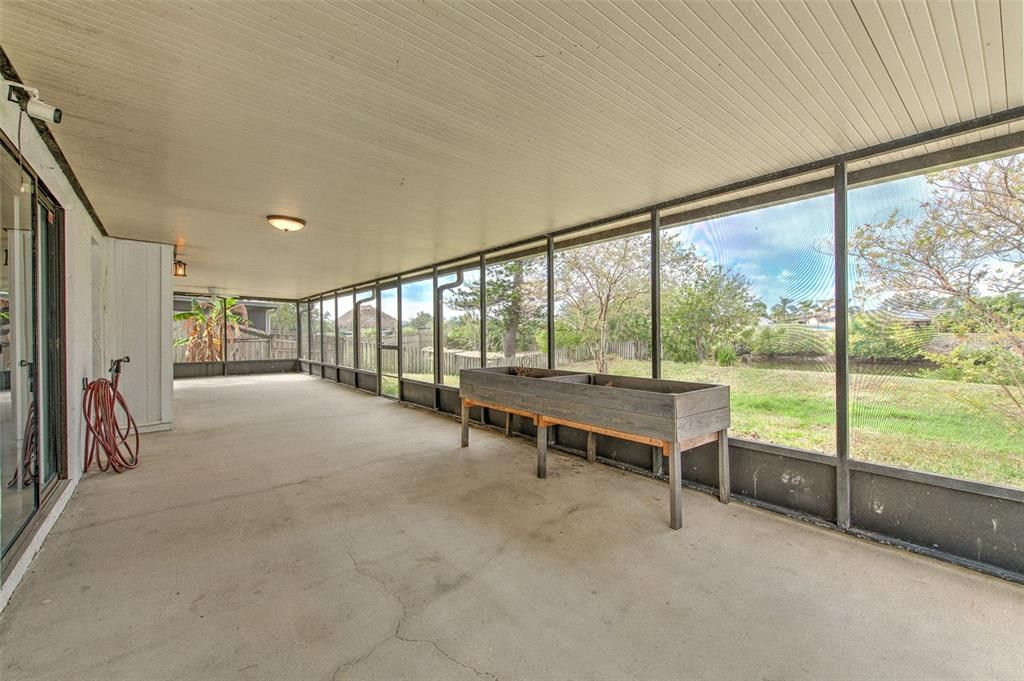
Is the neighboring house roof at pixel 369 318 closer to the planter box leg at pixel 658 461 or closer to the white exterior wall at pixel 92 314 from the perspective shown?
the white exterior wall at pixel 92 314

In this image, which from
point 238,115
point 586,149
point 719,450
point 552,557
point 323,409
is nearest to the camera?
point 238,115

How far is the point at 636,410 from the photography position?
2.95 metres

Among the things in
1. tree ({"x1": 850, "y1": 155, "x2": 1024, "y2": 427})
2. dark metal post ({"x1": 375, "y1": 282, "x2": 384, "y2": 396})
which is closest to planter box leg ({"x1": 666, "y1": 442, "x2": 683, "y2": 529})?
tree ({"x1": 850, "y1": 155, "x2": 1024, "y2": 427})

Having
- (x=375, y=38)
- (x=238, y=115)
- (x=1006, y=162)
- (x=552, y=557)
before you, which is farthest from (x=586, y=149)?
(x=552, y=557)

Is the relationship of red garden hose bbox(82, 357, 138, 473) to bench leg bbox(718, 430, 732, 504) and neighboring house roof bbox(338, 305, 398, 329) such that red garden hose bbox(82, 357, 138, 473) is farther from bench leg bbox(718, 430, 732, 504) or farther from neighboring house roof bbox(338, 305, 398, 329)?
bench leg bbox(718, 430, 732, 504)

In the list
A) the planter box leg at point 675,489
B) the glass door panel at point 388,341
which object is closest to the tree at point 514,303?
the glass door panel at point 388,341

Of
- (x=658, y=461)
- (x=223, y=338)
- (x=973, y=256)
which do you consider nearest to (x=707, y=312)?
(x=658, y=461)

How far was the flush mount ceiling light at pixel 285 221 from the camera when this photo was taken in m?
4.09

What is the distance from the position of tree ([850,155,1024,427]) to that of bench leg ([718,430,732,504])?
1.31m

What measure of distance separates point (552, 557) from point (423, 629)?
854mm

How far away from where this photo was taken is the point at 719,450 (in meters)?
3.13

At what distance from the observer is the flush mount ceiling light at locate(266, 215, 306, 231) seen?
409 cm

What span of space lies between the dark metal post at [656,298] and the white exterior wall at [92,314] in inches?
166

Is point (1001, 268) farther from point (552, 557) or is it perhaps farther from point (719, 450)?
point (552, 557)
